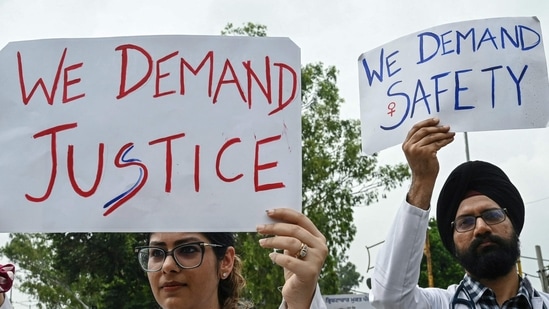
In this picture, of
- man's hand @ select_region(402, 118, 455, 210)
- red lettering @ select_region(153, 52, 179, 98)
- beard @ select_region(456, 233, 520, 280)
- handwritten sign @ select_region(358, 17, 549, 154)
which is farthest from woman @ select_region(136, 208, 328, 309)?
beard @ select_region(456, 233, 520, 280)

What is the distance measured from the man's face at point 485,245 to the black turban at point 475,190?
0.13 ft

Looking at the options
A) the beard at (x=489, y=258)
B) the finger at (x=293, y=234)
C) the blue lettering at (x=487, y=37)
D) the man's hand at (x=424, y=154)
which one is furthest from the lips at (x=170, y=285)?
the blue lettering at (x=487, y=37)

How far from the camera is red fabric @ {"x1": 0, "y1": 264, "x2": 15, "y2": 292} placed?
8.18 feet

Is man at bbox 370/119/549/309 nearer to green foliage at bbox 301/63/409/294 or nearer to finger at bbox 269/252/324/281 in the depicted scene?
finger at bbox 269/252/324/281

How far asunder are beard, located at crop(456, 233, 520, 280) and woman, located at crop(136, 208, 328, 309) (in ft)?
3.08

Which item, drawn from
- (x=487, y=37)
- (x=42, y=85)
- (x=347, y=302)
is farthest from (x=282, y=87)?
(x=347, y=302)

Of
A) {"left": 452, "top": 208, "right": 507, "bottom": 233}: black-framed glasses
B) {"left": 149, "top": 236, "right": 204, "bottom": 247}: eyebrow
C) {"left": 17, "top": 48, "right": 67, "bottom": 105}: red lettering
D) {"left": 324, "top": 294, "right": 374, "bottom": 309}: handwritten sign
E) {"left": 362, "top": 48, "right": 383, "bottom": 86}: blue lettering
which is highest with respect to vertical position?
{"left": 362, "top": 48, "right": 383, "bottom": 86}: blue lettering

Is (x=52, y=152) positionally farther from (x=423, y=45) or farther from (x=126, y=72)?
(x=423, y=45)

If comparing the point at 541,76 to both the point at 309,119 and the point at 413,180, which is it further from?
the point at 309,119

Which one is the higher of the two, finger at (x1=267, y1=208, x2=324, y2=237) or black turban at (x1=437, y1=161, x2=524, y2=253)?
black turban at (x1=437, y1=161, x2=524, y2=253)

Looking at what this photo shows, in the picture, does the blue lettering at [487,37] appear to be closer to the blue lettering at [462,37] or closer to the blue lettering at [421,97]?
the blue lettering at [462,37]

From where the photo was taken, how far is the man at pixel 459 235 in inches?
111

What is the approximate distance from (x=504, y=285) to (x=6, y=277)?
2.07 m

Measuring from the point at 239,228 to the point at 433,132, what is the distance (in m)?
0.97
